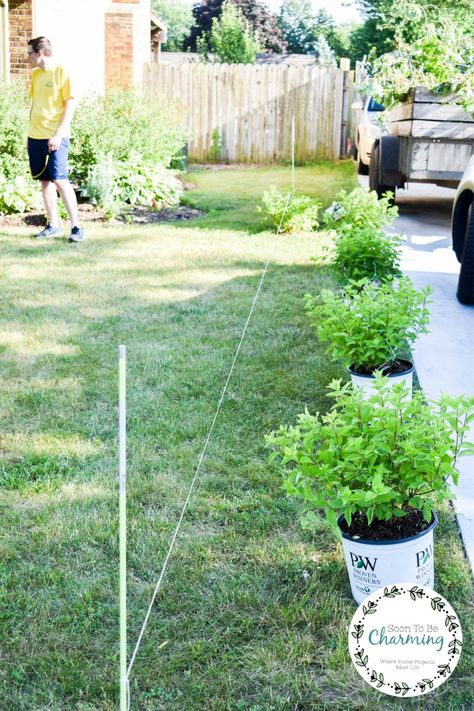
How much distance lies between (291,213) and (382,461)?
662cm

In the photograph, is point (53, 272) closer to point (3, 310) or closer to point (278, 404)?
point (3, 310)

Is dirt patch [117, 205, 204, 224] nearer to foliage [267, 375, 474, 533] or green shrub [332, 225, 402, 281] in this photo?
green shrub [332, 225, 402, 281]

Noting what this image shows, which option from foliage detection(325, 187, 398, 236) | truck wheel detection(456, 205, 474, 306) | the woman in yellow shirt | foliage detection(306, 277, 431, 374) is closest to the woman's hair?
the woman in yellow shirt

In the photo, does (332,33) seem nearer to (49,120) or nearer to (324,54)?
(324,54)

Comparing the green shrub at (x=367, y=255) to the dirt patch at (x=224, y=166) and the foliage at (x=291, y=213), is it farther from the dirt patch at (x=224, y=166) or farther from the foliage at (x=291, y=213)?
the dirt patch at (x=224, y=166)

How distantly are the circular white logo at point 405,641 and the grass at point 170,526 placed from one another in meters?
0.07

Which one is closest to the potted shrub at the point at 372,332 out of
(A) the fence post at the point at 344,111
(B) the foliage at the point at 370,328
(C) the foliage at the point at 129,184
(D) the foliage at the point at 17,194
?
(B) the foliage at the point at 370,328

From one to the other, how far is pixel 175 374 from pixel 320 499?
2.36m

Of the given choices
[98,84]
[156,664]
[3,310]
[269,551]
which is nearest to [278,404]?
[269,551]

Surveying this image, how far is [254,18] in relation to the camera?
2259 inches

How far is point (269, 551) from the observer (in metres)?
3.03

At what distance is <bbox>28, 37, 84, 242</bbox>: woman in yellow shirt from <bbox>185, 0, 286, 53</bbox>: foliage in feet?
168

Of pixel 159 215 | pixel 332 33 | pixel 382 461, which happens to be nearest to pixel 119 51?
pixel 159 215

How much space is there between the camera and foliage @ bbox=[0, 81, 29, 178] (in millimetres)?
9375
